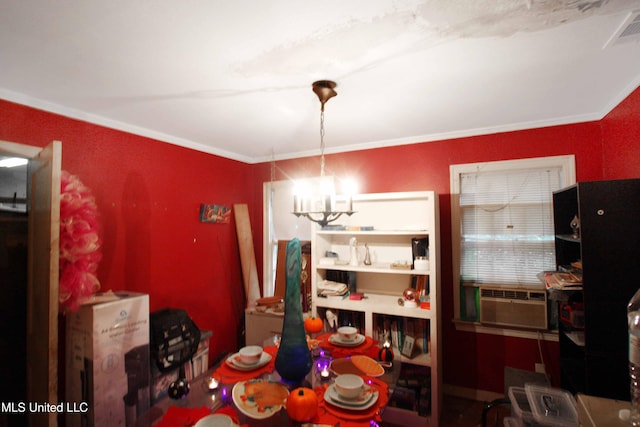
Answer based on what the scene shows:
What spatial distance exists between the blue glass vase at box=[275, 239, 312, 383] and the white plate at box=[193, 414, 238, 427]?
0.35m

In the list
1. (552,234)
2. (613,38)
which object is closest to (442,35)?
(613,38)

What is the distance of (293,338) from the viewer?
5.06 ft

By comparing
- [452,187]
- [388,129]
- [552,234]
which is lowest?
[552,234]

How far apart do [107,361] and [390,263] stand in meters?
2.34

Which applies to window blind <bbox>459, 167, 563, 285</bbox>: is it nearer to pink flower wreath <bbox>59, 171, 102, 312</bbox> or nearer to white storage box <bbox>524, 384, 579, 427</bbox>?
white storage box <bbox>524, 384, 579, 427</bbox>

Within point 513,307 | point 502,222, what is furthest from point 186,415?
point 502,222

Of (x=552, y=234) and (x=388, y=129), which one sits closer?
(x=552, y=234)

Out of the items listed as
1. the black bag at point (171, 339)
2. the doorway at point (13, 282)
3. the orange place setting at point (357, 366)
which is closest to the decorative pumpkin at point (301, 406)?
the orange place setting at point (357, 366)

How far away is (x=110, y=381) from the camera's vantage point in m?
1.98

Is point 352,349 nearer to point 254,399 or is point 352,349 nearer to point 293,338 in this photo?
point 293,338

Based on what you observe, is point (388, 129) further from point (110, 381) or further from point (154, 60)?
point (110, 381)

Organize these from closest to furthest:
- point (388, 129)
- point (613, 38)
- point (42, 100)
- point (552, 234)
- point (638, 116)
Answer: point (613, 38)
point (638, 116)
point (42, 100)
point (552, 234)
point (388, 129)

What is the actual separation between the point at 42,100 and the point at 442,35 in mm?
2535

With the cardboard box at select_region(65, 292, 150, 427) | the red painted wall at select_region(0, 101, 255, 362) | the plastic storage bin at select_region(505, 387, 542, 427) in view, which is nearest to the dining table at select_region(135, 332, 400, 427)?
the plastic storage bin at select_region(505, 387, 542, 427)
